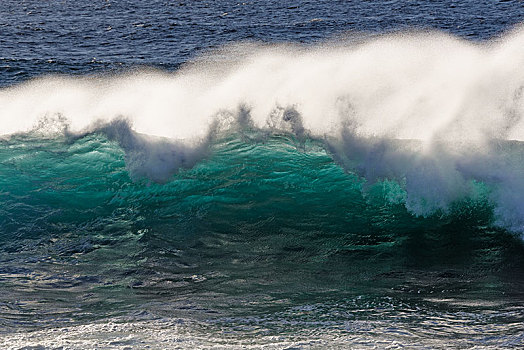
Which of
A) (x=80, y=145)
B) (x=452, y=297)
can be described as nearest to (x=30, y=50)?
(x=80, y=145)

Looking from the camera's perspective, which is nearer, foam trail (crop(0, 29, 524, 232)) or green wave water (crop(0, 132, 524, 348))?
green wave water (crop(0, 132, 524, 348))

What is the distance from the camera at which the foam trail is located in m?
9.52

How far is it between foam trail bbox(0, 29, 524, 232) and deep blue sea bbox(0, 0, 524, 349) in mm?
39

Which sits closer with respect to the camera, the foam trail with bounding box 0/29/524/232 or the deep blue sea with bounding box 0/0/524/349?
the deep blue sea with bounding box 0/0/524/349

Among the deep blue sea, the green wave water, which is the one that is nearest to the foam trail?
the deep blue sea

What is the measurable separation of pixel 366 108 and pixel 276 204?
270 centimetres

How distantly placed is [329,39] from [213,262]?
1781 centimetres

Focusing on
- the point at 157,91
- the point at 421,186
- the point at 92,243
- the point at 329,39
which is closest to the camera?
the point at 92,243

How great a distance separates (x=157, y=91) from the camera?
13.4 m

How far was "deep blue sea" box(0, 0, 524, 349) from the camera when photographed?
21.7 feet

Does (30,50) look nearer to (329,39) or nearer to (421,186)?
(329,39)

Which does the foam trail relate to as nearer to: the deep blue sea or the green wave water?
the deep blue sea

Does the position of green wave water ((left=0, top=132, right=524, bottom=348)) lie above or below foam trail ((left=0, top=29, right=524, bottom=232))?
below

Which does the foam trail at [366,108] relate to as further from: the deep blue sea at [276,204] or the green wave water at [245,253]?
the green wave water at [245,253]
